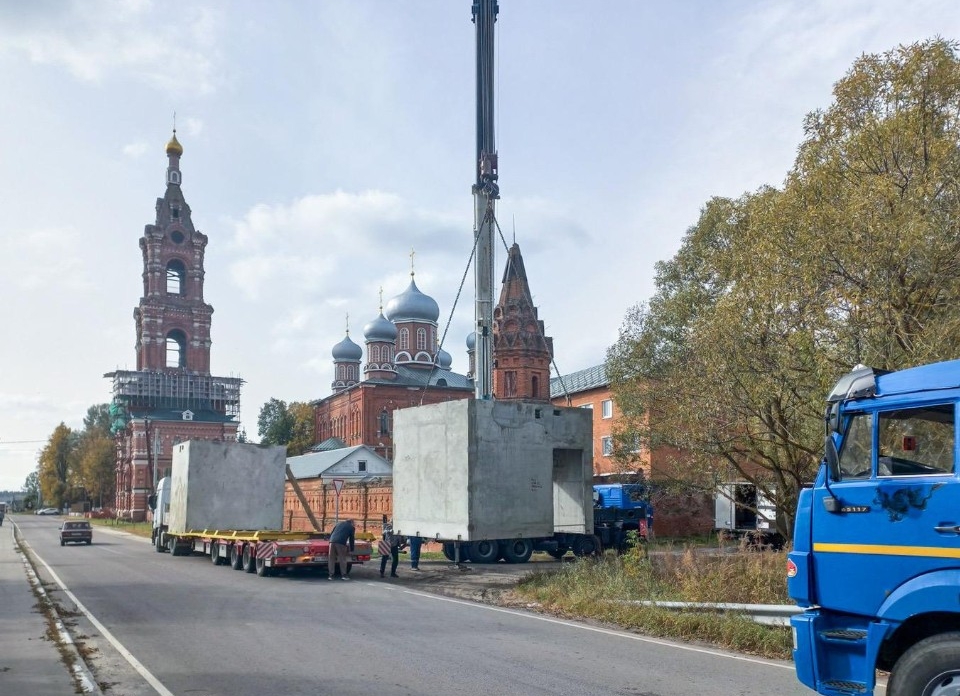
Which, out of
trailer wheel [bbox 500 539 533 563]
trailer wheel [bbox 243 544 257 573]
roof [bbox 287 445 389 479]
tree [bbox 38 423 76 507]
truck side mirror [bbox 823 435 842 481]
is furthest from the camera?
tree [bbox 38 423 76 507]

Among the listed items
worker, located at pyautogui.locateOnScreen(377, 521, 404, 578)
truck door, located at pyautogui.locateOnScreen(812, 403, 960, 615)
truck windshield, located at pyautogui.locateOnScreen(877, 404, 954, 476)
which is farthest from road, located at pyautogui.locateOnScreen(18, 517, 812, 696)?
worker, located at pyautogui.locateOnScreen(377, 521, 404, 578)

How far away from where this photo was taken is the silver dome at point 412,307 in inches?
3393

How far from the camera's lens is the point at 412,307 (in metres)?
86.3

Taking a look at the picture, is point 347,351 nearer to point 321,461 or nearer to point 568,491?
point 321,461

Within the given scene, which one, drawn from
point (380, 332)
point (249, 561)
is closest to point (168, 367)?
point (380, 332)

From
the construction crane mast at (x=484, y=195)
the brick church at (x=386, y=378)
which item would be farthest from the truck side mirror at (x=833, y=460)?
the brick church at (x=386, y=378)

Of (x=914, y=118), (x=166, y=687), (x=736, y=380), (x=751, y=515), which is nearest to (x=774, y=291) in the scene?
(x=736, y=380)

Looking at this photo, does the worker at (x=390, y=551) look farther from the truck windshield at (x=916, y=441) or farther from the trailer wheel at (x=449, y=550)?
the truck windshield at (x=916, y=441)

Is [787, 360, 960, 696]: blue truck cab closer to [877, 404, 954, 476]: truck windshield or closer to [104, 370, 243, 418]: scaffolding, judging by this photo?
[877, 404, 954, 476]: truck windshield

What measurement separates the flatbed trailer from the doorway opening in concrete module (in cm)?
564

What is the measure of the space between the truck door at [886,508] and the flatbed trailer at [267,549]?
15888mm

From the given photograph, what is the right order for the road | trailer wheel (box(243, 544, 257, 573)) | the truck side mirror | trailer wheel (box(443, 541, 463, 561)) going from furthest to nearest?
trailer wheel (box(443, 541, 463, 561)) < trailer wheel (box(243, 544, 257, 573)) < the road < the truck side mirror

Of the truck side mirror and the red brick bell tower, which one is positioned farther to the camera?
the red brick bell tower

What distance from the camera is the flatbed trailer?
20.8m
